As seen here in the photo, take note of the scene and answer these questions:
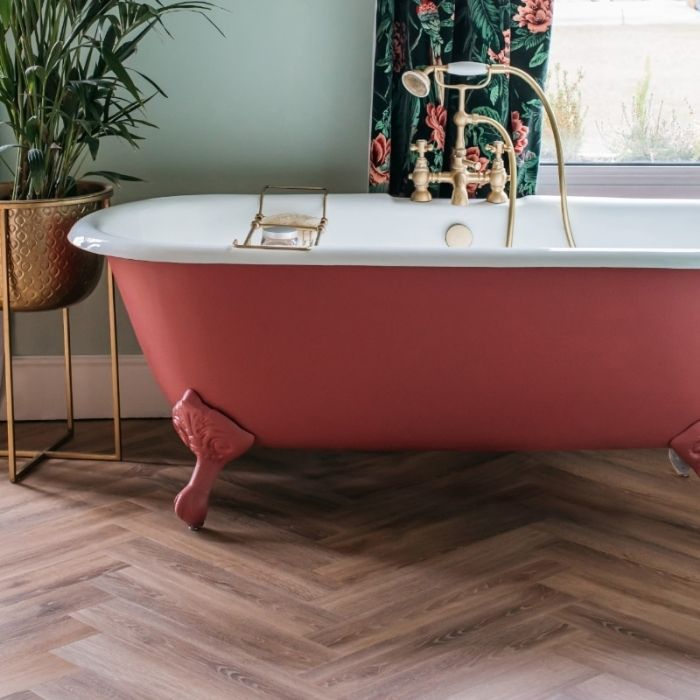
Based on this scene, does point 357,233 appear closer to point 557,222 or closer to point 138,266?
point 557,222

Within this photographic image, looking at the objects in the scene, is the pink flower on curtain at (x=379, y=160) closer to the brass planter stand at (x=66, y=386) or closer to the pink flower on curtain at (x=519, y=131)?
the pink flower on curtain at (x=519, y=131)

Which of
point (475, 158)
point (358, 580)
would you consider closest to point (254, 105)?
point (475, 158)

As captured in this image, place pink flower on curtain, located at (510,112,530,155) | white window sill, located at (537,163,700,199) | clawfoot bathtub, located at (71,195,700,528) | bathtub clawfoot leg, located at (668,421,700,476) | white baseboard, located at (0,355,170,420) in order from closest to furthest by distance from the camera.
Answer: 1. clawfoot bathtub, located at (71,195,700,528)
2. bathtub clawfoot leg, located at (668,421,700,476)
3. pink flower on curtain, located at (510,112,530,155)
4. white baseboard, located at (0,355,170,420)
5. white window sill, located at (537,163,700,199)

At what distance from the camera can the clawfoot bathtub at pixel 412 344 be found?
2061 millimetres

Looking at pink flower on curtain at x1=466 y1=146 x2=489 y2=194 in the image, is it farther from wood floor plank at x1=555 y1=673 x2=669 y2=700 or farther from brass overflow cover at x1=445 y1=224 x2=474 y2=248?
wood floor plank at x1=555 y1=673 x2=669 y2=700

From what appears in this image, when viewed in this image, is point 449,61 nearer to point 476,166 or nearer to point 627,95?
point 476,166

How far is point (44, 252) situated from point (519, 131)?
1.29 m

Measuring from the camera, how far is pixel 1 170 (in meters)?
2.93

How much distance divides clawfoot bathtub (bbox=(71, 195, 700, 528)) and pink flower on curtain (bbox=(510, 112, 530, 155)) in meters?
0.78

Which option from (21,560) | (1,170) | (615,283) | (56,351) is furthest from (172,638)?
(1,170)

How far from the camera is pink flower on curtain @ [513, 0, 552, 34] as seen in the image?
2793 mm

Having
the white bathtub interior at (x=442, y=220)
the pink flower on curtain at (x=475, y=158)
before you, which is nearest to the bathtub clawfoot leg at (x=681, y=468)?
the white bathtub interior at (x=442, y=220)

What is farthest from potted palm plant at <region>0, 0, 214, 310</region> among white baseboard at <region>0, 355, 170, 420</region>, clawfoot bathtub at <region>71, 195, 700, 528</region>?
white baseboard at <region>0, 355, 170, 420</region>

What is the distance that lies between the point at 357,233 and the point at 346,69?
1.73 ft
